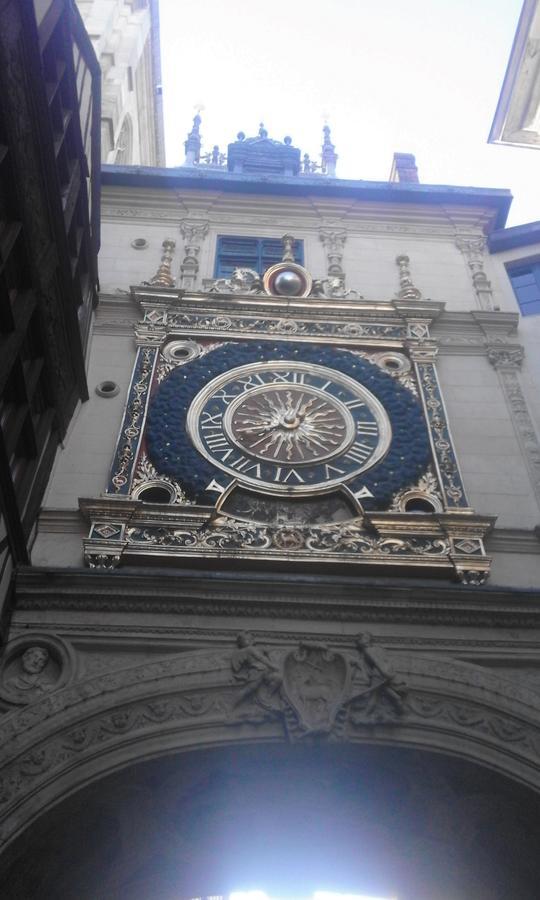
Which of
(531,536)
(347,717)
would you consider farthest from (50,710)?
(531,536)

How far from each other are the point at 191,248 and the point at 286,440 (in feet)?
13.5

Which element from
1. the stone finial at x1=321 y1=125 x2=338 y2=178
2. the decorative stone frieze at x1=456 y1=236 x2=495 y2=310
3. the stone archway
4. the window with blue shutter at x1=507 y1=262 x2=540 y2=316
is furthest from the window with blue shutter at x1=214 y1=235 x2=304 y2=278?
the stone finial at x1=321 y1=125 x2=338 y2=178

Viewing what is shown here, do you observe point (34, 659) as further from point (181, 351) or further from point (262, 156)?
point (262, 156)

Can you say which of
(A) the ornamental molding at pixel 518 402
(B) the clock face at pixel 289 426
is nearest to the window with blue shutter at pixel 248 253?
(B) the clock face at pixel 289 426

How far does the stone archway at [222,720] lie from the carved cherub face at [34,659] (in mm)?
306

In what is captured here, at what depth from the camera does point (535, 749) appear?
6.55 meters

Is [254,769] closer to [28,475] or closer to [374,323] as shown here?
[28,475]

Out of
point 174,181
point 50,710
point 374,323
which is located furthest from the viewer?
point 174,181

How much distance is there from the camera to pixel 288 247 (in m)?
12.0

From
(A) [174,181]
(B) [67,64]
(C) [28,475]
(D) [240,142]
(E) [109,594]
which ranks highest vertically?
(D) [240,142]

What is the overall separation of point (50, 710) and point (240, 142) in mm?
13258

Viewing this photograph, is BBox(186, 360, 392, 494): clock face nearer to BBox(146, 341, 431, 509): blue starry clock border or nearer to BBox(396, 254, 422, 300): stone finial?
BBox(146, 341, 431, 509): blue starry clock border

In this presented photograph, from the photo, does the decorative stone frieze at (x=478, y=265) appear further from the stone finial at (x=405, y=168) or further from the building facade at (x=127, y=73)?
the building facade at (x=127, y=73)

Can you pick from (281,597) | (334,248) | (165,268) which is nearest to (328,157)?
A: (334,248)
